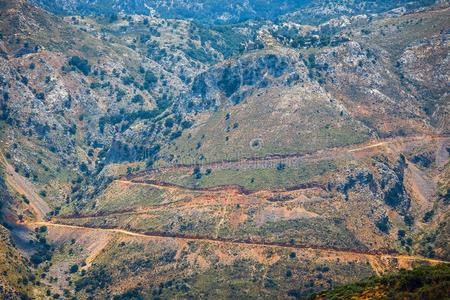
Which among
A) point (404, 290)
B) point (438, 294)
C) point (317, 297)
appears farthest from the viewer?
point (317, 297)

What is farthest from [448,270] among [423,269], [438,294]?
[438,294]

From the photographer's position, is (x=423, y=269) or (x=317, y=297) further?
(x=317, y=297)

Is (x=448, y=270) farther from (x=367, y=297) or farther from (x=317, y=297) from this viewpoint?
(x=317, y=297)

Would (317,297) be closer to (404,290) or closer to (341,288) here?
(341,288)

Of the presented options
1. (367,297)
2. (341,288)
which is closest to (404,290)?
(367,297)

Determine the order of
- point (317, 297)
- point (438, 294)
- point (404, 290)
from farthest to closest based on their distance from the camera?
point (317, 297), point (404, 290), point (438, 294)

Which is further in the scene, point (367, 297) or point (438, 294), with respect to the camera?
point (367, 297)

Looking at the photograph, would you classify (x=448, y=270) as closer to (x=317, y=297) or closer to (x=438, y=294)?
(x=438, y=294)
